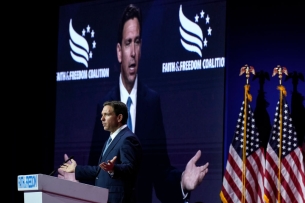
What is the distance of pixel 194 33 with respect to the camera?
671 centimetres

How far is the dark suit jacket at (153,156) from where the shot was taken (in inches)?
262

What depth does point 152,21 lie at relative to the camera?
707 centimetres

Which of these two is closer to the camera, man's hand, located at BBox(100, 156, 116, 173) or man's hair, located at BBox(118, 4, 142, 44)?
man's hand, located at BBox(100, 156, 116, 173)

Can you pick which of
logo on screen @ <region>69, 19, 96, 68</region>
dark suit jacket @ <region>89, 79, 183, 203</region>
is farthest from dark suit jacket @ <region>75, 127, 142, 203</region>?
logo on screen @ <region>69, 19, 96, 68</region>

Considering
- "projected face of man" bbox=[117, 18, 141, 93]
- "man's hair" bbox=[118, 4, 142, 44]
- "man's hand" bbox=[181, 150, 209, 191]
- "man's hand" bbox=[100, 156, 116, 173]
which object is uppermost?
"man's hair" bbox=[118, 4, 142, 44]

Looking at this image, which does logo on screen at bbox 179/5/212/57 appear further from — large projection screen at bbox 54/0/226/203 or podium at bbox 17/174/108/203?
podium at bbox 17/174/108/203

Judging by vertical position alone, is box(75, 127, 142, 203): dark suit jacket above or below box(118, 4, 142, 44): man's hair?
below

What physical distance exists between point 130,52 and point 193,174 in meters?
1.58

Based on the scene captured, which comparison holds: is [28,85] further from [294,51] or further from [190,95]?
[294,51]

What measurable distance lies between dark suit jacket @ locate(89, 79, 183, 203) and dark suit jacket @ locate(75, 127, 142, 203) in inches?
83.8

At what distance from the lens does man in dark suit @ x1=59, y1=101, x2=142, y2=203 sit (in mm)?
4371

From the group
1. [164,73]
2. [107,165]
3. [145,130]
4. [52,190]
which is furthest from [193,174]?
[52,190]

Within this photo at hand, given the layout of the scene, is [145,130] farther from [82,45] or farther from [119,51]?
[82,45]

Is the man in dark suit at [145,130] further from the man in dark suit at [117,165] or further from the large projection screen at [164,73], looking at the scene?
the man in dark suit at [117,165]
